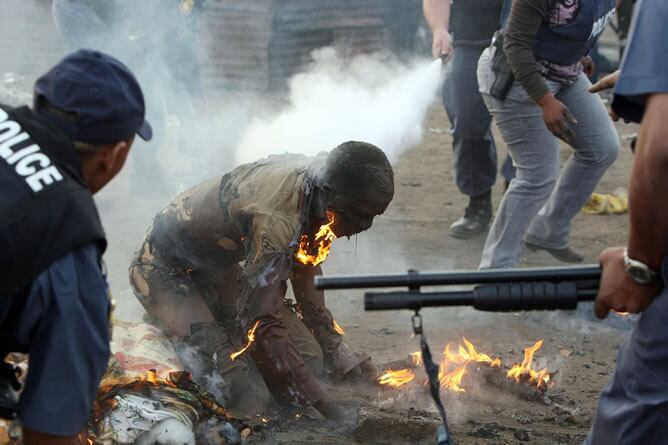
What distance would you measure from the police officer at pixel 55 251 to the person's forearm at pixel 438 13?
166 inches

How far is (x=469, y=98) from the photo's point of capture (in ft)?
21.3

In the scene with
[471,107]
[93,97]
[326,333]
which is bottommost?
[326,333]

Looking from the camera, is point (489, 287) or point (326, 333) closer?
point (489, 287)

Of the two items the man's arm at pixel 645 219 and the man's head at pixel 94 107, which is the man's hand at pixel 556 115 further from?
the man's head at pixel 94 107

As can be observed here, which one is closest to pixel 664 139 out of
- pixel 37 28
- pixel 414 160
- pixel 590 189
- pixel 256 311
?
pixel 256 311

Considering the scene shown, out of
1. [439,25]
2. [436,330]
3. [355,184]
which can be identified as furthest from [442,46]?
[355,184]

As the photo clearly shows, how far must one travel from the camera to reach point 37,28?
34.8 feet

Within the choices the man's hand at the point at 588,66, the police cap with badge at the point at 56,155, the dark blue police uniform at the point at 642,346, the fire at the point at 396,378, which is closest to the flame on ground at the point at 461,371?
the fire at the point at 396,378

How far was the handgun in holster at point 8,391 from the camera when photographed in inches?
89.3

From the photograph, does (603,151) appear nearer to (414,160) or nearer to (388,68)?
(414,160)

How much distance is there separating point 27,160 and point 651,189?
63.6 inches

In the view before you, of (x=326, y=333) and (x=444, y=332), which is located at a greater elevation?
(x=326, y=333)

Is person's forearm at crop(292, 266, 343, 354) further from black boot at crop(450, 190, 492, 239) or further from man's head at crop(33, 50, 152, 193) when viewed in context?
black boot at crop(450, 190, 492, 239)

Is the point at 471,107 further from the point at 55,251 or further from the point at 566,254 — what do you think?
the point at 55,251
